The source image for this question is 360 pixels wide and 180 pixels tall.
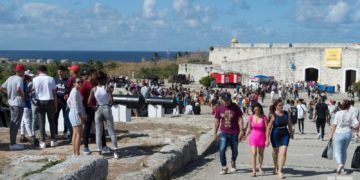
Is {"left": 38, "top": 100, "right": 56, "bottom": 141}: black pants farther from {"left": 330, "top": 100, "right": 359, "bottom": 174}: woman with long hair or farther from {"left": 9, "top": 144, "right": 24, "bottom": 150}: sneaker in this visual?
{"left": 330, "top": 100, "right": 359, "bottom": 174}: woman with long hair

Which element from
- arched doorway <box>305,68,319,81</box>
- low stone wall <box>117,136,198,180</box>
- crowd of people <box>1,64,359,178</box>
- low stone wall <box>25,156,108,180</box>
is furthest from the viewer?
arched doorway <box>305,68,319,81</box>

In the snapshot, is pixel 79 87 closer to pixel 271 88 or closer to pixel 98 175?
pixel 98 175

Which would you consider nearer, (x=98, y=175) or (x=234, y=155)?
(x=98, y=175)

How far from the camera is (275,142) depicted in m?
8.81

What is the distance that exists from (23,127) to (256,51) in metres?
49.9

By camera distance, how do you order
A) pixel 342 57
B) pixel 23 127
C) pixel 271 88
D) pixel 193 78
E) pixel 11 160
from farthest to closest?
pixel 193 78, pixel 342 57, pixel 271 88, pixel 23 127, pixel 11 160

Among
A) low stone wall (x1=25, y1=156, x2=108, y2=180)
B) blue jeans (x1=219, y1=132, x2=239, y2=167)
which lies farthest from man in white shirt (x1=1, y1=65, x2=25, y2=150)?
blue jeans (x1=219, y1=132, x2=239, y2=167)

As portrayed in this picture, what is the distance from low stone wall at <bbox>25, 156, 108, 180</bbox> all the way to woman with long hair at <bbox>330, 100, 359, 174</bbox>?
441 cm

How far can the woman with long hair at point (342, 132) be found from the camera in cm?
933

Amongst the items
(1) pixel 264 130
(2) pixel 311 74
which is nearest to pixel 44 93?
(1) pixel 264 130

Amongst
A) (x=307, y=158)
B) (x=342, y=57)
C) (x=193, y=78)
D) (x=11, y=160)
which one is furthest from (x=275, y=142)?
(x=193, y=78)

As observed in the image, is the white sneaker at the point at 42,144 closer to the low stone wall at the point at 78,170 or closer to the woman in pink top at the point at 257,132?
the low stone wall at the point at 78,170

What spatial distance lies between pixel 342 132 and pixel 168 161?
308 centimetres

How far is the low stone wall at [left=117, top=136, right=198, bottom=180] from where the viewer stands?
7492mm
